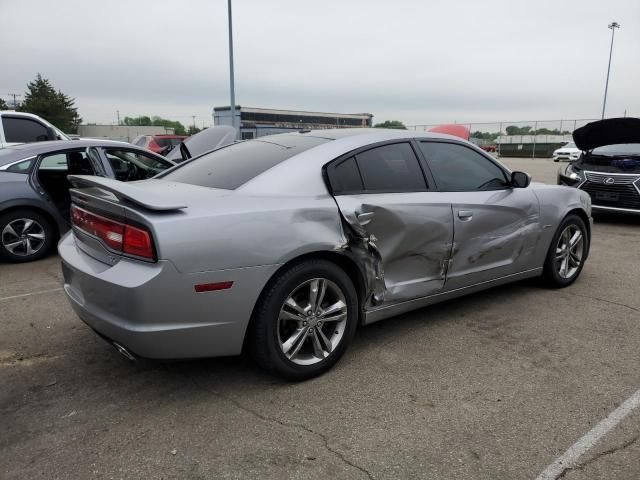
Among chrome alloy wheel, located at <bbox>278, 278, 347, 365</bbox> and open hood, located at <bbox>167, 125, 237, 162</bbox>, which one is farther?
open hood, located at <bbox>167, 125, 237, 162</bbox>

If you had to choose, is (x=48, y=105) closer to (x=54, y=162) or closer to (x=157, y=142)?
(x=157, y=142)

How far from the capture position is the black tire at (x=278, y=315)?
8.71 feet

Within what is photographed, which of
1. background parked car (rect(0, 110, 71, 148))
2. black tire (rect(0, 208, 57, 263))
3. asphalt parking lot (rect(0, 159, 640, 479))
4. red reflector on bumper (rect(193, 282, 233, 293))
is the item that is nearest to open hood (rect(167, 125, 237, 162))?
black tire (rect(0, 208, 57, 263))

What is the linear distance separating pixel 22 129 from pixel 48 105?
2004 inches

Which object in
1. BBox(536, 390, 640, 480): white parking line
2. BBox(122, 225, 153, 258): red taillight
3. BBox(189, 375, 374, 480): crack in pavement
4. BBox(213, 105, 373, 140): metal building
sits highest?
BBox(213, 105, 373, 140): metal building

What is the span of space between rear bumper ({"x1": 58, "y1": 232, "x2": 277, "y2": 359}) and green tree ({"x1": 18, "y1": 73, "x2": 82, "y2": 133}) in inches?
2252

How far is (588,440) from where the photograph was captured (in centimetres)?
236

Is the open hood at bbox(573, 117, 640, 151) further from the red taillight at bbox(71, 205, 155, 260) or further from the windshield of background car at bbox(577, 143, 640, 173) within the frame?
the red taillight at bbox(71, 205, 155, 260)

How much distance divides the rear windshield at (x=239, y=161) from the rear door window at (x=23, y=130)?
709cm

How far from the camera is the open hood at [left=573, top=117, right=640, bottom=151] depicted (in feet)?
27.6

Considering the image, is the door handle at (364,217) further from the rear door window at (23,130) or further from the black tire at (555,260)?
the rear door window at (23,130)

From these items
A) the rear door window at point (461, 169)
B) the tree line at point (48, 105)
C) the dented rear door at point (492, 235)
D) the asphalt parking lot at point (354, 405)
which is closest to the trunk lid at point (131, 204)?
the asphalt parking lot at point (354, 405)

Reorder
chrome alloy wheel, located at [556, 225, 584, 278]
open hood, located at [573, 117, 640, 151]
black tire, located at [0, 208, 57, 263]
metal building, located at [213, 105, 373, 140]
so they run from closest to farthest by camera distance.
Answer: chrome alloy wheel, located at [556, 225, 584, 278]
black tire, located at [0, 208, 57, 263]
open hood, located at [573, 117, 640, 151]
metal building, located at [213, 105, 373, 140]

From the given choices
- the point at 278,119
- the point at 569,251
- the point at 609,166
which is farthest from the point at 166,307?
the point at 278,119
